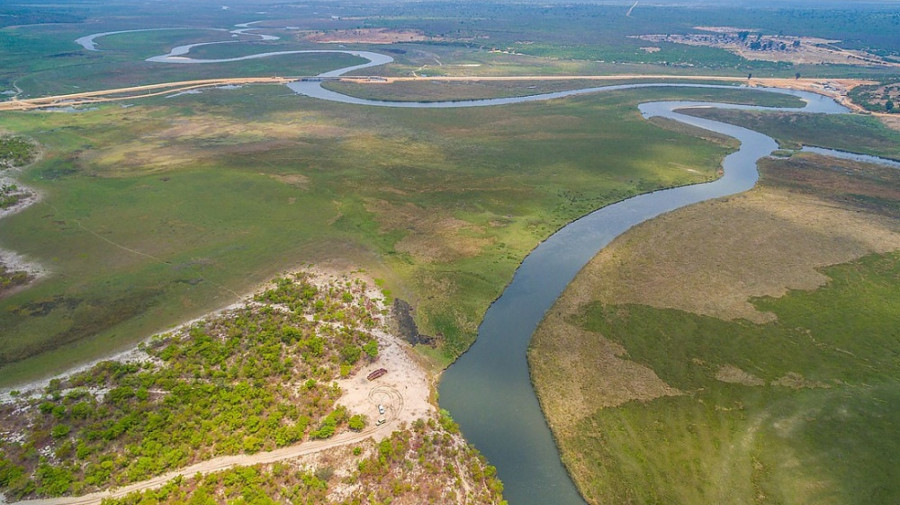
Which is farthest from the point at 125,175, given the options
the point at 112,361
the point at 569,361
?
the point at 569,361

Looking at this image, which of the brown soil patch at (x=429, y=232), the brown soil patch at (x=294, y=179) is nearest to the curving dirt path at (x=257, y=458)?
the brown soil patch at (x=429, y=232)

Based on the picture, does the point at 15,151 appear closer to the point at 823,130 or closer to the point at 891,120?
the point at 823,130

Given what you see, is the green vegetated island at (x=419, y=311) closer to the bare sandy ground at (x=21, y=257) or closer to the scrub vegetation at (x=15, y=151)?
the bare sandy ground at (x=21, y=257)

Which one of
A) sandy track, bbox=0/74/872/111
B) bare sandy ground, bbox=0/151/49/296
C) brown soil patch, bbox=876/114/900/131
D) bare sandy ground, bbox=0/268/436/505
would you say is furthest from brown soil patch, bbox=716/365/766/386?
sandy track, bbox=0/74/872/111

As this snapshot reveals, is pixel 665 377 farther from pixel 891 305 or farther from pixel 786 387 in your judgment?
pixel 891 305

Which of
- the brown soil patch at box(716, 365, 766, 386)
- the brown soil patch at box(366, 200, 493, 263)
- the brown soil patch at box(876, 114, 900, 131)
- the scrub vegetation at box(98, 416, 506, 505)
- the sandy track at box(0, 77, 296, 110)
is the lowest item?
the scrub vegetation at box(98, 416, 506, 505)

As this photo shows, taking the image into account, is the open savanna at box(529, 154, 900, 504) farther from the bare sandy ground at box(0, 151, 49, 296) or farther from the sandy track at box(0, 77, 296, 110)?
the sandy track at box(0, 77, 296, 110)

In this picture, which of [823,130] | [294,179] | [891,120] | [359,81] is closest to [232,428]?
[294,179]
